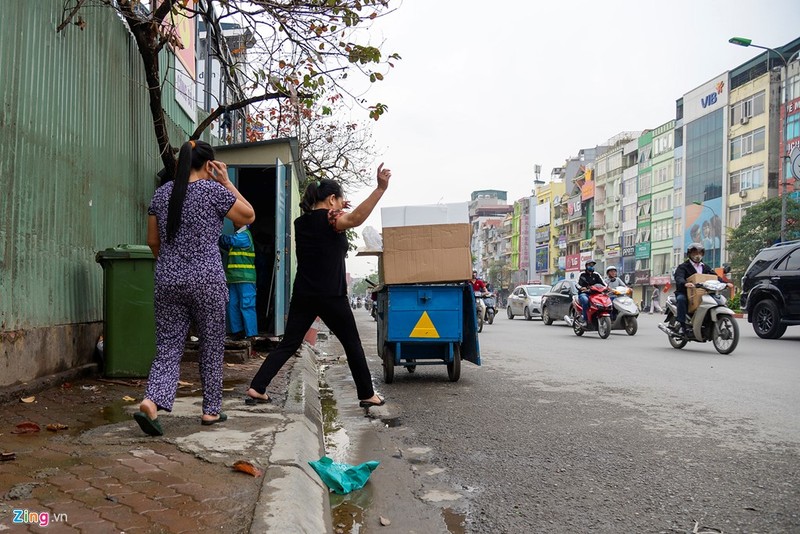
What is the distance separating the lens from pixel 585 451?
4.70 metres

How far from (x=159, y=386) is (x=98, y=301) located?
3049mm

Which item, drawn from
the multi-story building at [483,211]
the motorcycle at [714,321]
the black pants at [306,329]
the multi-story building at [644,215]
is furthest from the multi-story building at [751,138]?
the multi-story building at [483,211]

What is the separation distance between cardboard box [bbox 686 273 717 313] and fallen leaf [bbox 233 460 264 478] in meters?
10.1

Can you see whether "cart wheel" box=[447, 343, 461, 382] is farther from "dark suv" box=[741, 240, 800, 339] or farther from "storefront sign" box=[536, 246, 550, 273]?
"storefront sign" box=[536, 246, 550, 273]

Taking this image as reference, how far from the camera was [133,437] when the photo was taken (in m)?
4.12

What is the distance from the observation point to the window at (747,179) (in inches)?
1956

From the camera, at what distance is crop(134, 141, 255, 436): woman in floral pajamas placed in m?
4.23

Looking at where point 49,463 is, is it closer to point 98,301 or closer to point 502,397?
point 98,301

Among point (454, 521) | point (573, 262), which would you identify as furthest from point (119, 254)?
point (573, 262)

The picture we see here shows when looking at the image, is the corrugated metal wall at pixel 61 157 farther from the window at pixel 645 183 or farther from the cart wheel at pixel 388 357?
the window at pixel 645 183

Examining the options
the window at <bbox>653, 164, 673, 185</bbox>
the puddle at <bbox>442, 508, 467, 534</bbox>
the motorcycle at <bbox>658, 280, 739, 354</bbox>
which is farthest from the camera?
the window at <bbox>653, 164, 673, 185</bbox>

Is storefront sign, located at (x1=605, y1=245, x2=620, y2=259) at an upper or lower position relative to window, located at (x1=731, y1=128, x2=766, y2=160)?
lower

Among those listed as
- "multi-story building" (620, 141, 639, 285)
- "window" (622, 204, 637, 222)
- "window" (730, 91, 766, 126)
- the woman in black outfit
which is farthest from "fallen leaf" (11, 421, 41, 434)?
"window" (622, 204, 637, 222)

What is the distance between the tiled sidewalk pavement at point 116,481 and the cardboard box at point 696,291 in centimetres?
964
